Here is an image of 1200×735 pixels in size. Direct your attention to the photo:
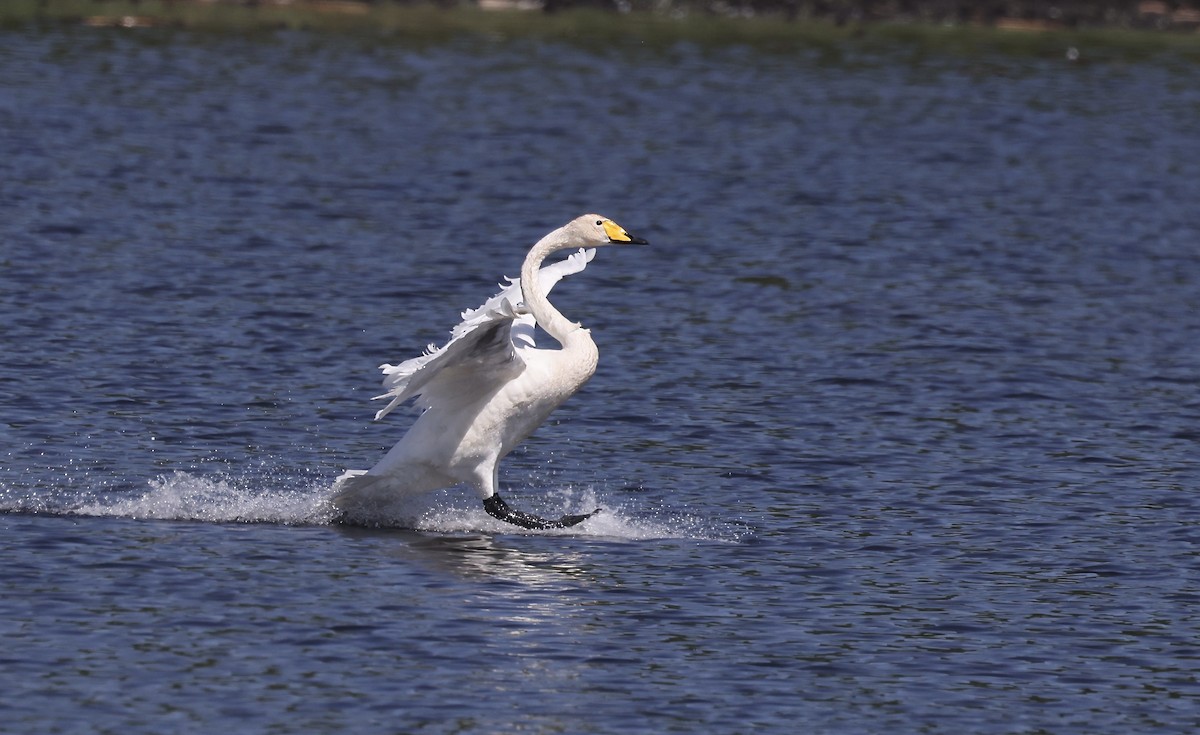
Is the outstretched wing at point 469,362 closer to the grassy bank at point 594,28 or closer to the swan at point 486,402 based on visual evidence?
the swan at point 486,402

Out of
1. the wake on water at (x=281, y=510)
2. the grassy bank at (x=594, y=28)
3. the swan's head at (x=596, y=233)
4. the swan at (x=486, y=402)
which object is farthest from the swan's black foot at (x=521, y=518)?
the grassy bank at (x=594, y=28)

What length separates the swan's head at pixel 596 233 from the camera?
13.2 metres

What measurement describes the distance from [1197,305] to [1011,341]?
340cm

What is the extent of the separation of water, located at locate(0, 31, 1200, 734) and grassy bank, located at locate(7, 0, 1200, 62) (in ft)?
32.8

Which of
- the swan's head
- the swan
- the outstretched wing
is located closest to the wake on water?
the swan

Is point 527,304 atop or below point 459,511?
atop

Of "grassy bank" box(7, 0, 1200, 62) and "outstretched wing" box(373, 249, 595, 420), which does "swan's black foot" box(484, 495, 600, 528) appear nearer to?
"outstretched wing" box(373, 249, 595, 420)

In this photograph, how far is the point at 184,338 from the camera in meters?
18.2

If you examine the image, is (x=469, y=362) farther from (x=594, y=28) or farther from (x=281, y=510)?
(x=594, y=28)

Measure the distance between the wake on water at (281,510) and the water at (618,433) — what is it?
38 mm

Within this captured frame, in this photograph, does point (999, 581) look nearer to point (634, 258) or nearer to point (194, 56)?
point (634, 258)

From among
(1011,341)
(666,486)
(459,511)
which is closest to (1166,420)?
(1011,341)

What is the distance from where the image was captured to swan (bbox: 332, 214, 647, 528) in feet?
42.3

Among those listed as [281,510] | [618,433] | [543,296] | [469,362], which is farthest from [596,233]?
[618,433]
